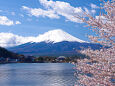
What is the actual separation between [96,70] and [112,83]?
0.92ft

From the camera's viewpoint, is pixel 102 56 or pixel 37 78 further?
pixel 37 78

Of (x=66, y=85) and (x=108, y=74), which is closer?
(x=108, y=74)

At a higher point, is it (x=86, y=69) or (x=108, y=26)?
(x=108, y=26)

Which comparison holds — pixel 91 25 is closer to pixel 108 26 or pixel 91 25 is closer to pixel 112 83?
pixel 108 26

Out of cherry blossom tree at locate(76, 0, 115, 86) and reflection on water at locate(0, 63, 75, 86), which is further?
reflection on water at locate(0, 63, 75, 86)

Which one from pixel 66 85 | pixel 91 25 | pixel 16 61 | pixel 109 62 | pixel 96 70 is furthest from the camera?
pixel 16 61

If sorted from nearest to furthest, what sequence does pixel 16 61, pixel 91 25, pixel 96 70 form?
pixel 96 70, pixel 91 25, pixel 16 61

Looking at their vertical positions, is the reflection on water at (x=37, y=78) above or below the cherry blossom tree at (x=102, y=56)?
below

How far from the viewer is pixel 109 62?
306 centimetres

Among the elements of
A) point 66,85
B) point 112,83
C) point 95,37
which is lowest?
point 66,85

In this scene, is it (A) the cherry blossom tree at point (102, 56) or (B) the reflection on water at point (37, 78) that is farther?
(B) the reflection on water at point (37, 78)

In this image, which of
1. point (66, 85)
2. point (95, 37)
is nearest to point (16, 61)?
point (66, 85)

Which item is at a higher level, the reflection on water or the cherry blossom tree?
the cherry blossom tree

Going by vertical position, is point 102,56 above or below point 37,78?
above
